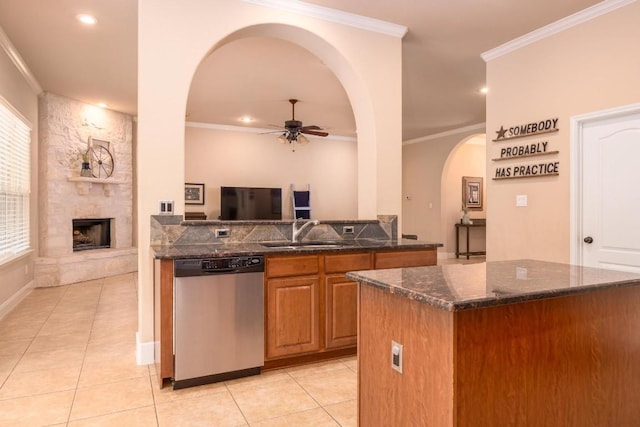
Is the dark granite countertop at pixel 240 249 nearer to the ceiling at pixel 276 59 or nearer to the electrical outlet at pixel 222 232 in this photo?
the electrical outlet at pixel 222 232

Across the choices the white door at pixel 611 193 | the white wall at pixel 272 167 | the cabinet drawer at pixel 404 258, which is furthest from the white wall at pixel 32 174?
the white door at pixel 611 193

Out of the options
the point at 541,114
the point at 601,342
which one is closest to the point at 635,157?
the point at 541,114

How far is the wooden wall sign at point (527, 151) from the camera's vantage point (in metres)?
3.73

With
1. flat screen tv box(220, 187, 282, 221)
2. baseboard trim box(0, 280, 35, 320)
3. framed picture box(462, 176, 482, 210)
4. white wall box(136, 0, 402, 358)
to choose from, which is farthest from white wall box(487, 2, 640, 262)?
baseboard trim box(0, 280, 35, 320)

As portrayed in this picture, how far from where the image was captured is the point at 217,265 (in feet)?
8.30

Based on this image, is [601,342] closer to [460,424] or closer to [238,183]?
[460,424]

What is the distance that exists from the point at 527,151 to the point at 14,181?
5.77 metres

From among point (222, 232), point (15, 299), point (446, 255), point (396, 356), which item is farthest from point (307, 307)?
point (446, 255)

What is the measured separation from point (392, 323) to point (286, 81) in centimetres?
458

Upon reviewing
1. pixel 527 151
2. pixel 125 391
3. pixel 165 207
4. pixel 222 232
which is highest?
pixel 527 151

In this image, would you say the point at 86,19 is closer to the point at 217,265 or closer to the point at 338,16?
the point at 338,16

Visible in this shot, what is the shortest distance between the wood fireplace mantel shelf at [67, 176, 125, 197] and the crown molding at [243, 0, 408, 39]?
14.7ft

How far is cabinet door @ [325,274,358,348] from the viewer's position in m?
2.93

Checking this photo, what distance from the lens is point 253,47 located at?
431 cm
